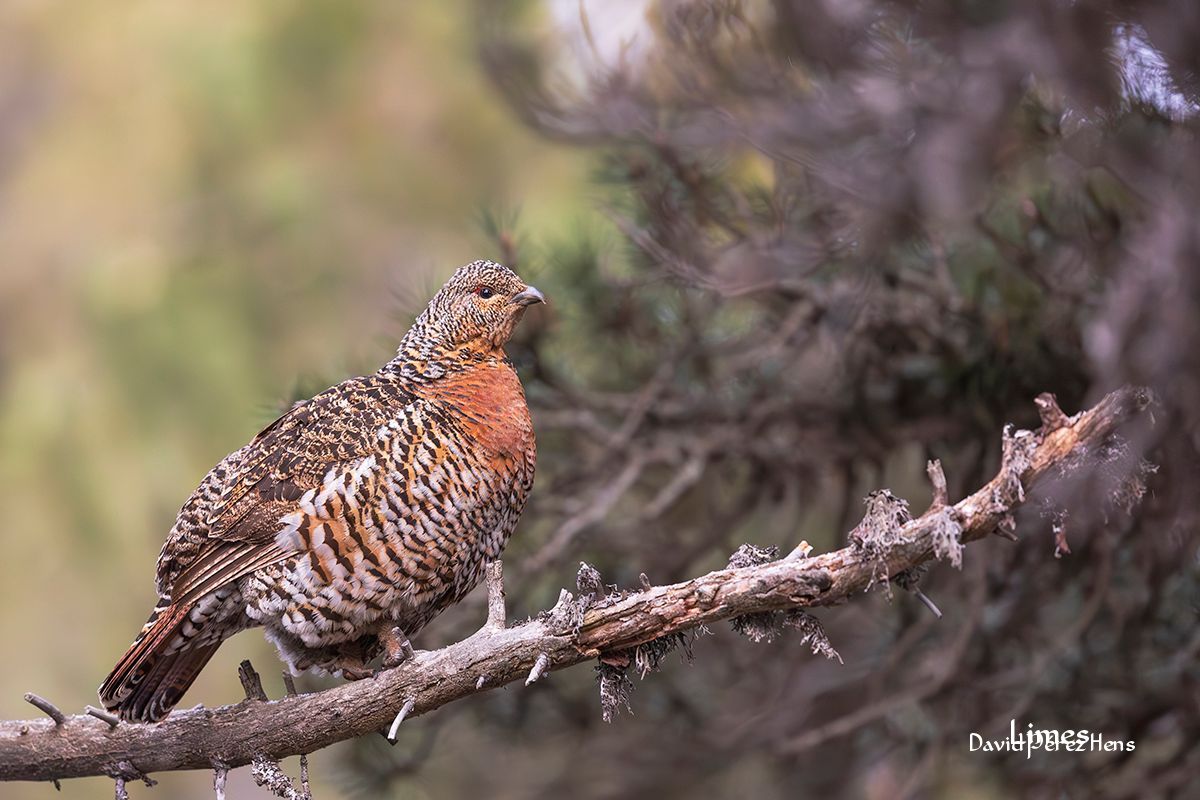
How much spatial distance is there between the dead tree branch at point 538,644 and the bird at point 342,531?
14cm

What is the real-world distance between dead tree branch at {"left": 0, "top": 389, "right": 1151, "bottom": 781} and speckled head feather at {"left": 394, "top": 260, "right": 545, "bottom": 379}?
736mm

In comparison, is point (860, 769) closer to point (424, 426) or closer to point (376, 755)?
point (376, 755)

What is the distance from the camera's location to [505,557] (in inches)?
174

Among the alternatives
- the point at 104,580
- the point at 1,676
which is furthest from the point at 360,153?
the point at 1,676

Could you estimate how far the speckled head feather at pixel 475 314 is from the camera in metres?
3.49

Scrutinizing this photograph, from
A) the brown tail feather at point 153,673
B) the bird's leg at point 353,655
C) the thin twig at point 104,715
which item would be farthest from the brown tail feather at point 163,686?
the bird's leg at point 353,655

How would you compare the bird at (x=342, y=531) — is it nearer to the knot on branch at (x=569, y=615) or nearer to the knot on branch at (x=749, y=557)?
the knot on branch at (x=569, y=615)

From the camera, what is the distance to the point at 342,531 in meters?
3.05

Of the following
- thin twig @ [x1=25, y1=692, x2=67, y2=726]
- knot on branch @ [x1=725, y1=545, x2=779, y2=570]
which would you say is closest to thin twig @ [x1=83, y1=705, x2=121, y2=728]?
thin twig @ [x1=25, y1=692, x2=67, y2=726]

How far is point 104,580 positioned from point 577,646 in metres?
6.68

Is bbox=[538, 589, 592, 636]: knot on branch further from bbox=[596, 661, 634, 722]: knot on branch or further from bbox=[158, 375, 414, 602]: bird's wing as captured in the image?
bbox=[158, 375, 414, 602]: bird's wing

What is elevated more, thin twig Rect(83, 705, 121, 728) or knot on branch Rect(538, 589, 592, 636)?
knot on branch Rect(538, 589, 592, 636)

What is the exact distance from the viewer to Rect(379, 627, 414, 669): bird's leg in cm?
302

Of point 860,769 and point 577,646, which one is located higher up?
point 577,646
